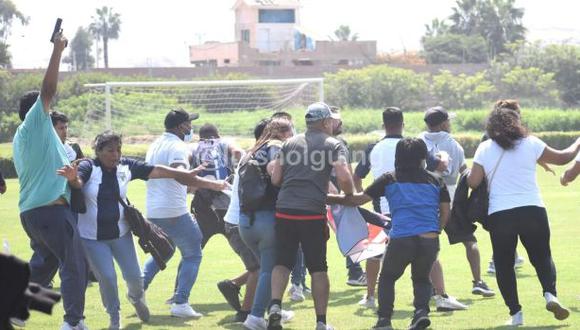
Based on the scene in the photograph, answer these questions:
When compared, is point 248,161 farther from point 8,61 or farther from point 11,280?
point 8,61

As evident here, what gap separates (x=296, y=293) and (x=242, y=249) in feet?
4.95

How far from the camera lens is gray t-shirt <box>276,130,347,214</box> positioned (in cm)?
877

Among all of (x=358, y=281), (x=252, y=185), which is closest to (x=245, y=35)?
(x=358, y=281)

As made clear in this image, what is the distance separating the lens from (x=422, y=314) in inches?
352

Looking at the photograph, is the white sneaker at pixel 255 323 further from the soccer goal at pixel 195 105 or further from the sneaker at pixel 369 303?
the soccer goal at pixel 195 105

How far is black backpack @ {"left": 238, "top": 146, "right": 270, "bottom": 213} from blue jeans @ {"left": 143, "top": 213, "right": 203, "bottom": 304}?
50.9 inches

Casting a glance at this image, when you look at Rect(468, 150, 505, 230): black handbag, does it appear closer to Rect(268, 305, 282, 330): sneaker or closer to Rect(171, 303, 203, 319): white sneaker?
Rect(268, 305, 282, 330): sneaker

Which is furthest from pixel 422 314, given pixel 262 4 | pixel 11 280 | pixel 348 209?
pixel 262 4

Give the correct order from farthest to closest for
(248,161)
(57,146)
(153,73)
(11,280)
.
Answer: (153,73)
(248,161)
(57,146)
(11,280)

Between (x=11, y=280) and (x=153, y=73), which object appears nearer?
(x=11, y=280)

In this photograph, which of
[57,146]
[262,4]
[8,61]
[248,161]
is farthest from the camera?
[262,4]

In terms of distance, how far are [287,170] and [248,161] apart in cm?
45

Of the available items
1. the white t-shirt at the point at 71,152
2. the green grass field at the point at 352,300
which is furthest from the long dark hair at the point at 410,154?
the white t-shirt at the point at 71,152

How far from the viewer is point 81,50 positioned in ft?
→ 428
